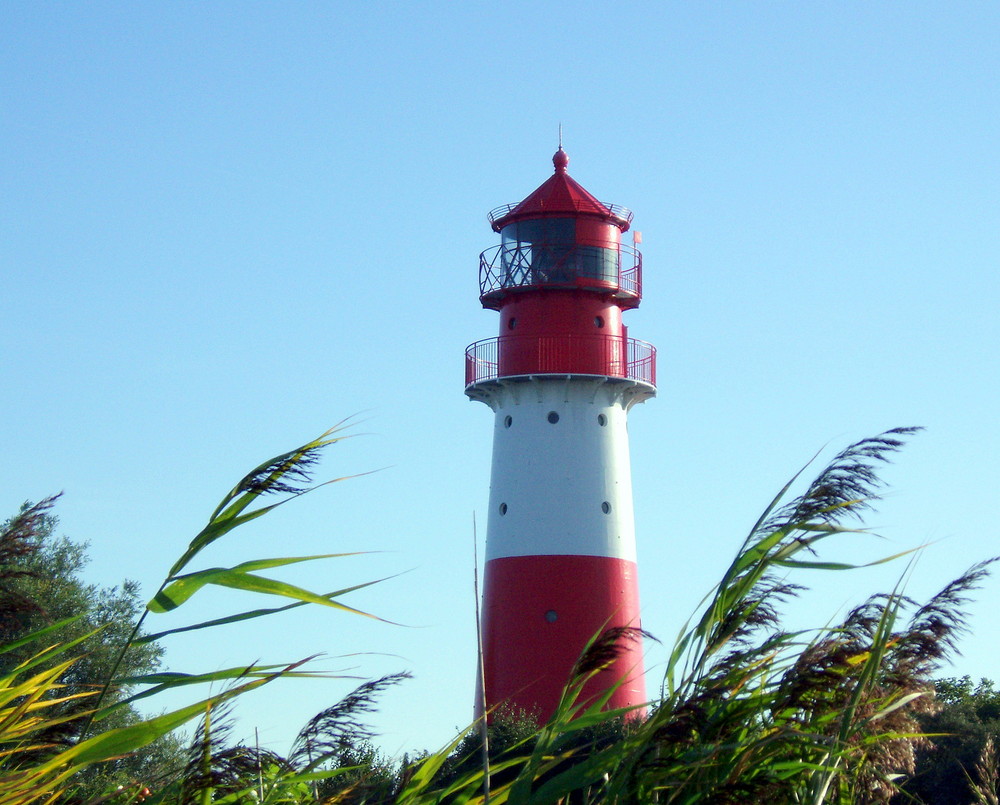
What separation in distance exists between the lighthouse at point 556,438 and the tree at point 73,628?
586 cm

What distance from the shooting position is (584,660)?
3.62 metres

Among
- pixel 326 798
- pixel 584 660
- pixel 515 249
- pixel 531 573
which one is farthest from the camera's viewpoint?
pixel 515 249

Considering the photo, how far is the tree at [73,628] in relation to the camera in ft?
12.2

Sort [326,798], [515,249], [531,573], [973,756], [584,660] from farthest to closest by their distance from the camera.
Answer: [515,249], [531,573], [973,756], [326,798], [584,660]

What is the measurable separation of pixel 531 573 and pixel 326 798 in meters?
19.9

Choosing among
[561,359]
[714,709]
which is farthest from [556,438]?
[714,709]

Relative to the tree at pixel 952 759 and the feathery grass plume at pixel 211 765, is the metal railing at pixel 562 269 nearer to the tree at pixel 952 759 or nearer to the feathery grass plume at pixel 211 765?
the tree at pixel 952 759

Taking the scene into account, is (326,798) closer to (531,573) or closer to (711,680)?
(711,680)

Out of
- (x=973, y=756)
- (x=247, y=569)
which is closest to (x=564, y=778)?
(x=247, y=569)

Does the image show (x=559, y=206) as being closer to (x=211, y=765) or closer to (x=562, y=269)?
(x=562, y=269)

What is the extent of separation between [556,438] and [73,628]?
27.0 feet

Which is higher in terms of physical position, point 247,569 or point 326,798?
point 247,569

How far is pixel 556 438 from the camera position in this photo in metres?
24.4

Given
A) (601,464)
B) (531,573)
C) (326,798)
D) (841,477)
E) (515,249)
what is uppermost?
(515,249)
